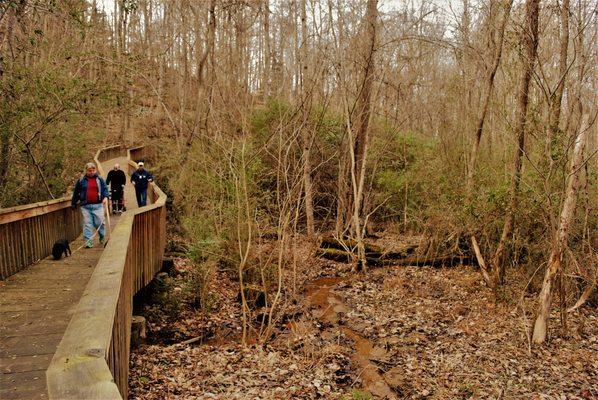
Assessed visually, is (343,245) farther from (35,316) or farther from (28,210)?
(35,316)

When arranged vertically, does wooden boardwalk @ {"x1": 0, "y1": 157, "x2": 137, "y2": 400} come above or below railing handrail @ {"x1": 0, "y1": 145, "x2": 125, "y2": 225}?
below

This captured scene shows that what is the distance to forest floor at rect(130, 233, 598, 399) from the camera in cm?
679

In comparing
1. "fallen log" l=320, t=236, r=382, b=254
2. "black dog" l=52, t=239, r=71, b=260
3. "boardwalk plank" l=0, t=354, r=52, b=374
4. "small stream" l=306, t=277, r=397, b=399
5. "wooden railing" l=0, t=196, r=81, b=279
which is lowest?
"small stream" l=306, t=277, r=397, b=399

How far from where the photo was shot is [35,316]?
18.7 ft

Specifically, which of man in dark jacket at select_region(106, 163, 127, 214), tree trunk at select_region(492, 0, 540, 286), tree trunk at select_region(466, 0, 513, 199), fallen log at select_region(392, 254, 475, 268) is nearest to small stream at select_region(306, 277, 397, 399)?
fallen log at select_region(392, 254, 475, 268)

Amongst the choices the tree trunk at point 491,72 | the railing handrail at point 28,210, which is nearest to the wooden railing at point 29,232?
the railing handrail at point 28,210

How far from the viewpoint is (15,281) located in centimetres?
710

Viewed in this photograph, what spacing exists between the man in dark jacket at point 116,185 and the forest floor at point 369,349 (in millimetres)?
3498

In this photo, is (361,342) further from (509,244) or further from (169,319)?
(509,244)

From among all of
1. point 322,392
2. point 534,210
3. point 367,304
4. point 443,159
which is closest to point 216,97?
point 443,159

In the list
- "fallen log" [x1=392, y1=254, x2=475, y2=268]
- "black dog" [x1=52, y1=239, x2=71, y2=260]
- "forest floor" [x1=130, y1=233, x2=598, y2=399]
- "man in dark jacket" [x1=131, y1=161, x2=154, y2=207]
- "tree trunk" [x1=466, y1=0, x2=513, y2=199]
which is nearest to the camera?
"forest floor" [x1=130, y1=233, x2=598, y2=399]

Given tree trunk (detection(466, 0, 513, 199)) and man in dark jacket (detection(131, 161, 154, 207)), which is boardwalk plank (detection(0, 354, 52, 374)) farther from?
tree trunk (detection(466, 0, 513, 199))

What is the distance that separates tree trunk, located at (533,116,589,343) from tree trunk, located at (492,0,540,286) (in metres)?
1.02

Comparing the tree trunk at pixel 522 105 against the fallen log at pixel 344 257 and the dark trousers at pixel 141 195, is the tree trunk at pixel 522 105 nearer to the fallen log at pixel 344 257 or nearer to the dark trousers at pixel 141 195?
the fallen log at pixel 344 257
